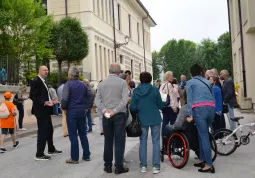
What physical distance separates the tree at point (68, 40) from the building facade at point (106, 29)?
1242mm

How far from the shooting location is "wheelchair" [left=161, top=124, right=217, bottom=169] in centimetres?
651

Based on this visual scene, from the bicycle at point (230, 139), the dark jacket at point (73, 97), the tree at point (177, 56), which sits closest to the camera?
the dark jacket at point (73, 97)

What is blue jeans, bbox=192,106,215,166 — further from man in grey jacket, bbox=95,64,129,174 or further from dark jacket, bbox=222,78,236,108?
dark jacket, bbox=222,78,236,108

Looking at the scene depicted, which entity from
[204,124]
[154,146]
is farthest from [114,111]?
[204,124]

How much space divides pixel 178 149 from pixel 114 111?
1387mm

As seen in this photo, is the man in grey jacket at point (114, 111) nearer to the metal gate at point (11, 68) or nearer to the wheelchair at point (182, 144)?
the wheelchair at point (182, 144)

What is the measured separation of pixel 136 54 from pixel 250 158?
41.2m

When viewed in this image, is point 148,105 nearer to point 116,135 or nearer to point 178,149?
point 116,135

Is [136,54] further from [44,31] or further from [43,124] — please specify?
[43,124]

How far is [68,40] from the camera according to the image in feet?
82.8

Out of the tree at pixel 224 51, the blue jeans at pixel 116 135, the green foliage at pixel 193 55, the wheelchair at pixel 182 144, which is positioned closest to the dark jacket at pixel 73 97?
the blue jeans at pixel 116 135

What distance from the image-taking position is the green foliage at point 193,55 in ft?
223

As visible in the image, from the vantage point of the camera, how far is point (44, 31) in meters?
20.9

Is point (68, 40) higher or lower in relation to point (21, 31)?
higher
